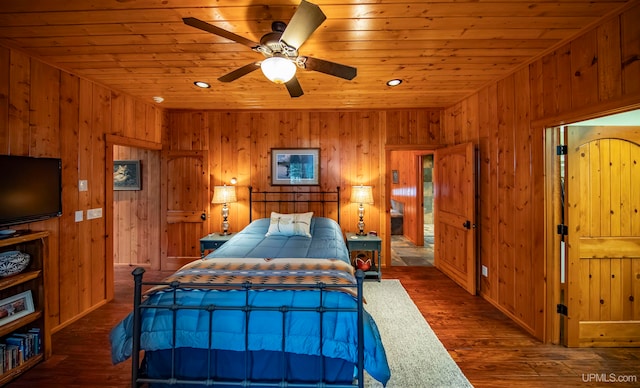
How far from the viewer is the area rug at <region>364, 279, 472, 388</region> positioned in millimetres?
2104

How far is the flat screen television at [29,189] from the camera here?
2.29 meters

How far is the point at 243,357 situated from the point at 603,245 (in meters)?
3.30

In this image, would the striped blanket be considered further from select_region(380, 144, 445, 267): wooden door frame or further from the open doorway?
the open doorway

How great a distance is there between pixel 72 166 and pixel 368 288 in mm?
3935

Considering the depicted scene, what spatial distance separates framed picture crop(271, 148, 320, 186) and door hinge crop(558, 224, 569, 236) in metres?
3.20

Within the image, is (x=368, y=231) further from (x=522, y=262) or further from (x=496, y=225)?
(x=522, y=262)

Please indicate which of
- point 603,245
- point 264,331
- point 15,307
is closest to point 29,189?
point 15,307

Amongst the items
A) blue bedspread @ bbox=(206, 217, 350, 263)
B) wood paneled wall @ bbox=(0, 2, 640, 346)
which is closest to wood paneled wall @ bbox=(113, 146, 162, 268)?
wood paneled wall @ bbox=(0, 2, 640, 346)

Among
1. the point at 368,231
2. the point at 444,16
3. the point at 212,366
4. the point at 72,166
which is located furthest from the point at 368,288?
the point at 72,166

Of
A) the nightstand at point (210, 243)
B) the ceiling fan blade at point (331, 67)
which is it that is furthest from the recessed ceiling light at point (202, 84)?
the nightstand at point (210, 243)

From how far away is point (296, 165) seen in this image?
4703mm

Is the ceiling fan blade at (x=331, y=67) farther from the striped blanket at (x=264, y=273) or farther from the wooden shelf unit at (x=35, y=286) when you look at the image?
the wooden shelf unit at (x=35, y=286)

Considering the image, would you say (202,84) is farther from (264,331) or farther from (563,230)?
(563,230)

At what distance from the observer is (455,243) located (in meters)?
4.14
